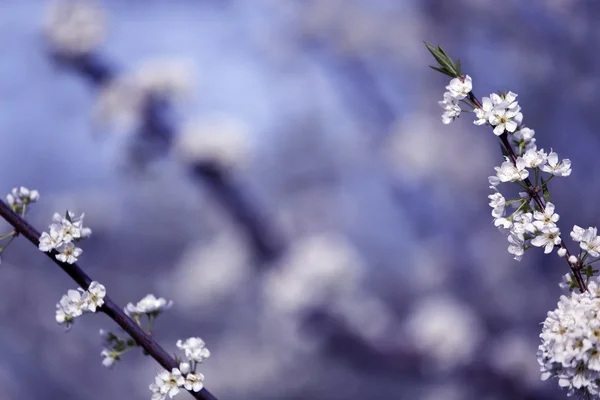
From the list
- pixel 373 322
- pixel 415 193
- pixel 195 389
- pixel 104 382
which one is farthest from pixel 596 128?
pixel 104 382

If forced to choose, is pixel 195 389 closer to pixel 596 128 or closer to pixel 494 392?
pixel 494 392

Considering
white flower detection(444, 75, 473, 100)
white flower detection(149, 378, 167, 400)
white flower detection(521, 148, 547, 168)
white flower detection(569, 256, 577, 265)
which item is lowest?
white flower detection(149, 378, 167, 400)

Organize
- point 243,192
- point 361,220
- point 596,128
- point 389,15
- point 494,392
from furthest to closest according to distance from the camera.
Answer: point 361,220 → point 389,15 → point 596,128 → point 243,192 → point 494,392

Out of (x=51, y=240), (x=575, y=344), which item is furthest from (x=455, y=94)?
(x=51, y=240)

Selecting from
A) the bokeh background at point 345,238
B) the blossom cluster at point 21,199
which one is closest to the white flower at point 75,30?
the bokeh background at point 345,238

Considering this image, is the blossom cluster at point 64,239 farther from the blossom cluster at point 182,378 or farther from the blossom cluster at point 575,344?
the blossom cluster at point 575,344

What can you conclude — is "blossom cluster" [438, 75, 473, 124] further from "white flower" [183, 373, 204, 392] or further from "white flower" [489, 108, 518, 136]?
"white flower" [183, 373, 204, 392]

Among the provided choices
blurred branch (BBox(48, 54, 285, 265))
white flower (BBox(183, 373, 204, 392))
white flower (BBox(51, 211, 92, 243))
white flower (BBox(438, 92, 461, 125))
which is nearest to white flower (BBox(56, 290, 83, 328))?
white flower (BBox(51, 211, 92, 243))

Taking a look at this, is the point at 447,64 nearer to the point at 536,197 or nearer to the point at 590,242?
the point at 536,197
